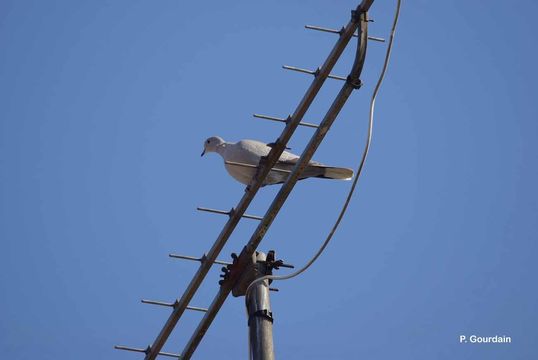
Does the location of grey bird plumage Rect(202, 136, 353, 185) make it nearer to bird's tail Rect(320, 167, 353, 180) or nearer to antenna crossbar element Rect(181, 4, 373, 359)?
bird's tail Rect(320, 167, 353, 180)

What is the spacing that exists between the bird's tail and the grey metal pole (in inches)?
71.1

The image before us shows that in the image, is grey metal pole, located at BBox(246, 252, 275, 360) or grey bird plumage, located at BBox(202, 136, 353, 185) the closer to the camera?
grey metal pole, located at BBox(246, 252, 275, 360)

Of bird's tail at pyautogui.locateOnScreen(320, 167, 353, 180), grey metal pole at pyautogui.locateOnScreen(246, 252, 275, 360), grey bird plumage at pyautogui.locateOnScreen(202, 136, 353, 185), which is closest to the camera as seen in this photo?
grey metal pole at pyautogui.locateOnScreen(246, 252, 275, 360)

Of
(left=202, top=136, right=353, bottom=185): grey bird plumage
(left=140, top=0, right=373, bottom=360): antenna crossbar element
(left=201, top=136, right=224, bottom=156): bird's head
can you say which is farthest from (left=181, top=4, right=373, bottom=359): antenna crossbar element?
(left=201, top=136, right=224, bottom=156): bird's head

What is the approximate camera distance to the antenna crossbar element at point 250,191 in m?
4.64

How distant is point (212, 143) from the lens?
28.8 feet

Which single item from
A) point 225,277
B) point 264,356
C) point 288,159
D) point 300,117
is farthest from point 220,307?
point 288,159

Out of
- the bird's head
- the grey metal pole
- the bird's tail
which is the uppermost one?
the bird's head

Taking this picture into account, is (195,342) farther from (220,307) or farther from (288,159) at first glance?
(288,159)

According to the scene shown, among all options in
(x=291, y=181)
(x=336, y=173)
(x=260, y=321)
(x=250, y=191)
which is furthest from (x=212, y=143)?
(x=260, y=321)

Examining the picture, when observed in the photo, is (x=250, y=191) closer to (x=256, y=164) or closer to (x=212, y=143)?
(x=256, y=164)

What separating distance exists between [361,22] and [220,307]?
1822 millimetres

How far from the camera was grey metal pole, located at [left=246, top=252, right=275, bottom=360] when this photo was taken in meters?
4.50

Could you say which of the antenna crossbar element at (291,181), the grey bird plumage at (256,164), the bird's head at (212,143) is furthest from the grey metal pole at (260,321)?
the bird's head at (212,143)
